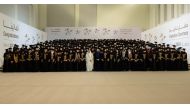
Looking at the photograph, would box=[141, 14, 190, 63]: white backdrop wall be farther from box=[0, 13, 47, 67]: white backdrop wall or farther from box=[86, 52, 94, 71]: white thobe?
box=[0, 13, 47, 67]: white backdrop wall

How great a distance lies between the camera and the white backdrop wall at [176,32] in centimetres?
1453

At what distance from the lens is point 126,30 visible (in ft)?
77.9

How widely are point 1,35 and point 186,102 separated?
990 cm

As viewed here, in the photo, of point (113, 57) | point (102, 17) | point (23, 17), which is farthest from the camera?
point (102, 17)

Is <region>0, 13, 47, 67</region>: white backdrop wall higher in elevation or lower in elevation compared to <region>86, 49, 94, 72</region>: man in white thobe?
higher

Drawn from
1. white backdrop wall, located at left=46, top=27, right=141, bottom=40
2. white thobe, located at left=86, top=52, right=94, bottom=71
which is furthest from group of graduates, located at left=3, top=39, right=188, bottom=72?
white backdrop wall, located at left=46, top=27, right=141, bottom=40

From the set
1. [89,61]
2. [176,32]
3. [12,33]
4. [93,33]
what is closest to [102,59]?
[89,61]

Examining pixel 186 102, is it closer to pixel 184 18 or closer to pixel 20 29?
pixel 184 18

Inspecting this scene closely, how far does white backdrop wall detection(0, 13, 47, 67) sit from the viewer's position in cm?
1377

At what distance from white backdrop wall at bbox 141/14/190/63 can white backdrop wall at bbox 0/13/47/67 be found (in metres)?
6.89

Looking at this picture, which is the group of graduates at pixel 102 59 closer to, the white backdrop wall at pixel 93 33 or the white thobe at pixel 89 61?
the white thobe at pixel 89 61

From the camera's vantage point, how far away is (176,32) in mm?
15883
